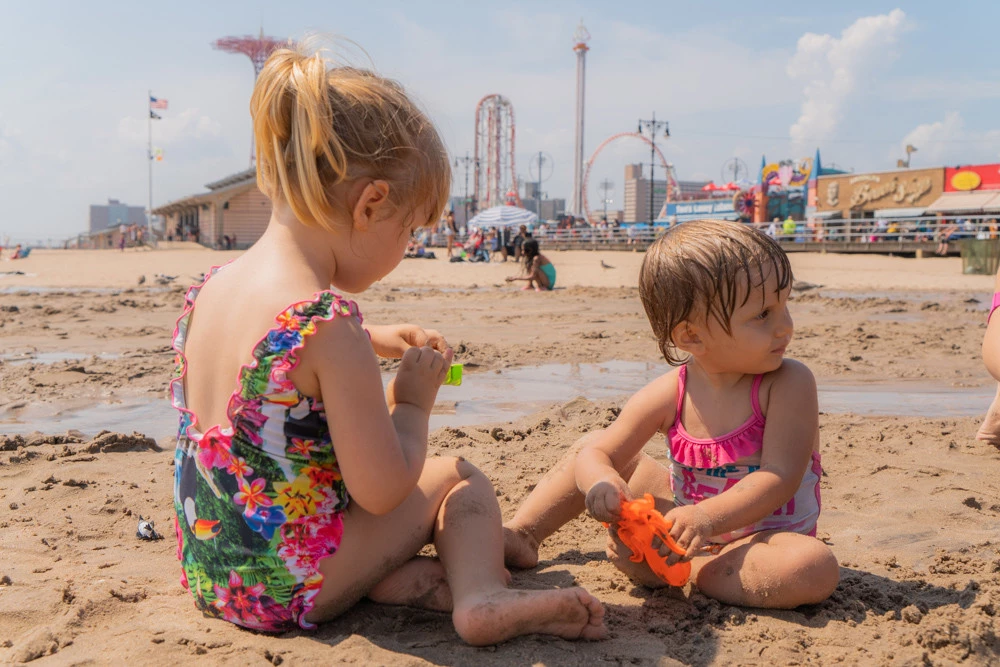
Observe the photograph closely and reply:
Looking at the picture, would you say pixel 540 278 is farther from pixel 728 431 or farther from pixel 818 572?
pixel 818 572

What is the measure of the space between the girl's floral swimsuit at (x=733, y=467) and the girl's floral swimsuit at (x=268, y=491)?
95 centimetres

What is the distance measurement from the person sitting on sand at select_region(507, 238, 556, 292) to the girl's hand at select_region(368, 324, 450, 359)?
1189 centimetres

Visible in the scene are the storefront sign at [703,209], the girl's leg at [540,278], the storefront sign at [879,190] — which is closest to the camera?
the girl's leg at [540,278]

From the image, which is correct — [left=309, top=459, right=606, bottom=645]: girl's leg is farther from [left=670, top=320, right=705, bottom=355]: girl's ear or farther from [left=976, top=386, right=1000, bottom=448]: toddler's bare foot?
[left=976, top=386, right=1000, bottom=448]: toddler's bare foot

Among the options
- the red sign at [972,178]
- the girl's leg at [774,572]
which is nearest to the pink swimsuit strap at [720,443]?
the girl's leg at [774,572]

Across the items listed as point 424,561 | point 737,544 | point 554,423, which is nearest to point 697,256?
point 737,544

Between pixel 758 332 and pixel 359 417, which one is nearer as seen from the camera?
pixel 359 417

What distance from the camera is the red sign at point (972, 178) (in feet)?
120

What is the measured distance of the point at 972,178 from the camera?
37.6 metres

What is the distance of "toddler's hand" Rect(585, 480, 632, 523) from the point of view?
85.8 inches

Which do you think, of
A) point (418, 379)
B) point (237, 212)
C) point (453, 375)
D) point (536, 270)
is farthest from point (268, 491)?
point (237, 212)

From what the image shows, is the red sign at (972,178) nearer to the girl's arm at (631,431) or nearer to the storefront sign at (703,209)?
the storefront sign at (703,209)

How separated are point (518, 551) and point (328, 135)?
52.3 inches

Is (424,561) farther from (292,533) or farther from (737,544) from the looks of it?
(737,544)
